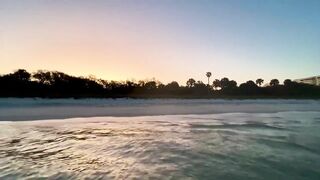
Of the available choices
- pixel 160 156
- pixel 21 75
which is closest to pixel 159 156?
pixel 160 156

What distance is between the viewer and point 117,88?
165 feet

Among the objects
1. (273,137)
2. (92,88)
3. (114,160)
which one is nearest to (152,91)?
(92,88)

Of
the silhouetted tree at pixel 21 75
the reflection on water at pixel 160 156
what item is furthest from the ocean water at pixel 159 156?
the silhouetted tree at pixel 21 75

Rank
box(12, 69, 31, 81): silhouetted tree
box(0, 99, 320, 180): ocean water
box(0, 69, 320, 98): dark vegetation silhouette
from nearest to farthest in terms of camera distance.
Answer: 1. box(0, 99, 320, 180): ocean water
2. box(0, 69, 320, 98): dark vegetation silhouette
3. box(12, 69, 31, 81): silhouetted tree

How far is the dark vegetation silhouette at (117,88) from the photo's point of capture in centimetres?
3984

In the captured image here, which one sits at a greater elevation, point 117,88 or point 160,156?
point 117,88

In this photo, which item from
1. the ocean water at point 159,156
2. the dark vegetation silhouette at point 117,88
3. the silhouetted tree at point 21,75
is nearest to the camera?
the ocean water at point 159,156

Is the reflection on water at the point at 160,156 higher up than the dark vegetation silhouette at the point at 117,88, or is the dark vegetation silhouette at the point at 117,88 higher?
the dark vegetation silhouette at the point at 117,88

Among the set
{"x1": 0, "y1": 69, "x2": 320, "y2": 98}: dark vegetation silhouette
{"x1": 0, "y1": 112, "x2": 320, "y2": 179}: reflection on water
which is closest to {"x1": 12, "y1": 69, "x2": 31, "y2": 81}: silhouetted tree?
{"x1": 0, "y1": 69, "x2": 320, "y2": 98}: dark vegetation silhouette

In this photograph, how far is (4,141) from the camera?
375 inches

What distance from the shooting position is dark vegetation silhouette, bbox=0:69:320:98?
1569 inches

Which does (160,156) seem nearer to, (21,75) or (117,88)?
(21,75)

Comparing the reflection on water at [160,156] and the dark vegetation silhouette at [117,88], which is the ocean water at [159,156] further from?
the dark vegetation silhouette at [117,88]

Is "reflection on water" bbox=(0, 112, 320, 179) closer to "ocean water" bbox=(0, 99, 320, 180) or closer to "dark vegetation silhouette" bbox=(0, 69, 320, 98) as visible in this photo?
"ocean water" bbox=(0, 99, 320, 180)
